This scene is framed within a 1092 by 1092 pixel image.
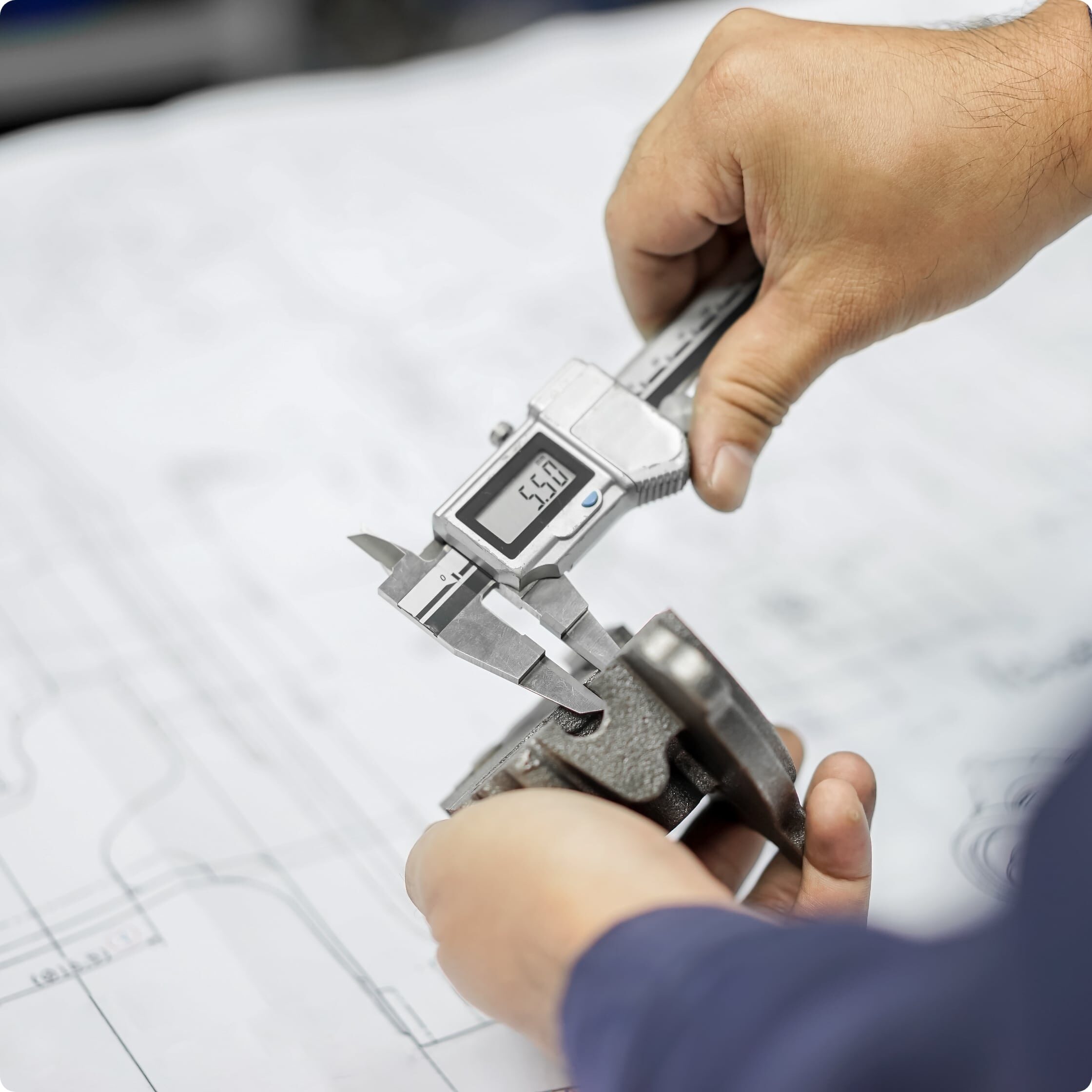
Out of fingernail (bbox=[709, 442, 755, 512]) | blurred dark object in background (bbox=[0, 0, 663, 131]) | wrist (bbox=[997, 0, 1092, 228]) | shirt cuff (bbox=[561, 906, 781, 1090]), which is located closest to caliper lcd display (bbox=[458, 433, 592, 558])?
fingernail (bbox=[709, 442, 755, 512])

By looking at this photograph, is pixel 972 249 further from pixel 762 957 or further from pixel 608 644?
pixel 762 957

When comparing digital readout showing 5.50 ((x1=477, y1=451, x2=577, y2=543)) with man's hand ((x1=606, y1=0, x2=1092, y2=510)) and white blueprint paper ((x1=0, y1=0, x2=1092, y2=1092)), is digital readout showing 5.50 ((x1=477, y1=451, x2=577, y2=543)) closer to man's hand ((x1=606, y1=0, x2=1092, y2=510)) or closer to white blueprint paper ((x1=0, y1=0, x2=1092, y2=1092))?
man's hand ((x1=606, y1=0, x2=1092, y2=510))

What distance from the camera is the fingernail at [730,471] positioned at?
103cm

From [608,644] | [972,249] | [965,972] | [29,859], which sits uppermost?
[972,249]

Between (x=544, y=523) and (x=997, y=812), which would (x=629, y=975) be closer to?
(x=544, y=523)

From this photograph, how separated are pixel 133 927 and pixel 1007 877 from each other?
2.80ft

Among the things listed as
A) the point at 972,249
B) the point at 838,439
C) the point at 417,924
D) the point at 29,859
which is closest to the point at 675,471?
the point at 972,249

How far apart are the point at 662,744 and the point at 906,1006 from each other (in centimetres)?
30

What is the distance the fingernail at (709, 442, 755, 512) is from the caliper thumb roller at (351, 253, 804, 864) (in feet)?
0.10

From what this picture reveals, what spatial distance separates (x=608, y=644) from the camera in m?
0.93

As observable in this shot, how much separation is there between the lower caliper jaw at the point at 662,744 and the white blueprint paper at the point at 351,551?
0.65ft

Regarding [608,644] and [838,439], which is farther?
[838,439]

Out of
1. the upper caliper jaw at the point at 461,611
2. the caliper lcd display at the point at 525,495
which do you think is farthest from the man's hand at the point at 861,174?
the upper caliper jaw at the point at 461,611

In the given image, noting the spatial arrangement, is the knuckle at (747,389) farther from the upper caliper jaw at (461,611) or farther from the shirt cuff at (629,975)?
the shirt cuff at (629,975)
